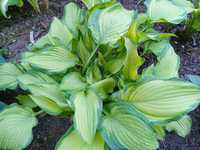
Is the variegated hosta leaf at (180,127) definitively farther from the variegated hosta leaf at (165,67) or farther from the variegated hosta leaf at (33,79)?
the variegated hosta leaf at (33,79)

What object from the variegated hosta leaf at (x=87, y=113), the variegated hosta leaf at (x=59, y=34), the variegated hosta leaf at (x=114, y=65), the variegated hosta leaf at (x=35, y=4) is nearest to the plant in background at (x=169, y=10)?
the variegated hosta leaf at (x=114, y=65)

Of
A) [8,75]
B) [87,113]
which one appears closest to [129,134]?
[87,113]

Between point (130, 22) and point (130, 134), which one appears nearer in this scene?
point (130, 134)

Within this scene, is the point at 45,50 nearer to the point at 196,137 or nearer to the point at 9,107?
the point at 9,107

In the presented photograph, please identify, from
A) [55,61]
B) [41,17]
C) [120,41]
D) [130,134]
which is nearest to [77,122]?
[130,134]

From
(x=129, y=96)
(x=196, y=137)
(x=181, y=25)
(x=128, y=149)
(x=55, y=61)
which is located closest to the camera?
(x=128, y=149)

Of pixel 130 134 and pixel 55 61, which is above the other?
pixel 55 61

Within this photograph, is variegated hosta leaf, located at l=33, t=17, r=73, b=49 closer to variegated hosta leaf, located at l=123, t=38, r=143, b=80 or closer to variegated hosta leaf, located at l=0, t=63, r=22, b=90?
variegated hosta leaf, located at l=0, t=63, r=22, b=90
